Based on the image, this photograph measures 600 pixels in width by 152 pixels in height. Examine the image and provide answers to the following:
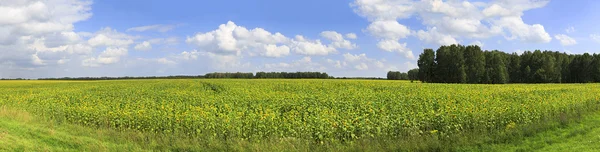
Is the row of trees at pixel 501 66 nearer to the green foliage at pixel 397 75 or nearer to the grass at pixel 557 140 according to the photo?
the green foliage at pixel 397 75

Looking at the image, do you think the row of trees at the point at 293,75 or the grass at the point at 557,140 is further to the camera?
the row of trees at the point at 293,75

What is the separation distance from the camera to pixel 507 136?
559 inches

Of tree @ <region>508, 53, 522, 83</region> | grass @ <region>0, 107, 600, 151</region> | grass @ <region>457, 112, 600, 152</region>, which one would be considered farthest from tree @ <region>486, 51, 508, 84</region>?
grass @ <region>457, 112, 600, 152</region>

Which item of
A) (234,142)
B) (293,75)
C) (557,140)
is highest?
(293,75)

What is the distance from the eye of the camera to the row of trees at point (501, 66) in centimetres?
7931

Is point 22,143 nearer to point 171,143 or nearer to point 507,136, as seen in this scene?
point 171,143

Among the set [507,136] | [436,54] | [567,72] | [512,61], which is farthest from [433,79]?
[507,136]

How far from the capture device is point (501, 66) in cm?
8194

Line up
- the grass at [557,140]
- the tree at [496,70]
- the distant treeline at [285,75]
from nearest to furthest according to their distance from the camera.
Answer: the grass at [557,140] < the tree at [496,70] < the distant treeline at [285,75]

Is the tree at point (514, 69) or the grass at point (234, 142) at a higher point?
the tree at point (514, 69)

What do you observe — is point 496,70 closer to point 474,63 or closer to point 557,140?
point 474,63

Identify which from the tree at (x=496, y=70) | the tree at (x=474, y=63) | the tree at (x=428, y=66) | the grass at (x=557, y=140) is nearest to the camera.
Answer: the grass at (x=557, y=140)

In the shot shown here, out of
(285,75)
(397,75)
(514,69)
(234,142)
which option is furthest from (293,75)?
(234,142)

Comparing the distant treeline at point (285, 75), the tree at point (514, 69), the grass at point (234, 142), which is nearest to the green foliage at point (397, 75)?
the distant treeline at point (285, 75)
